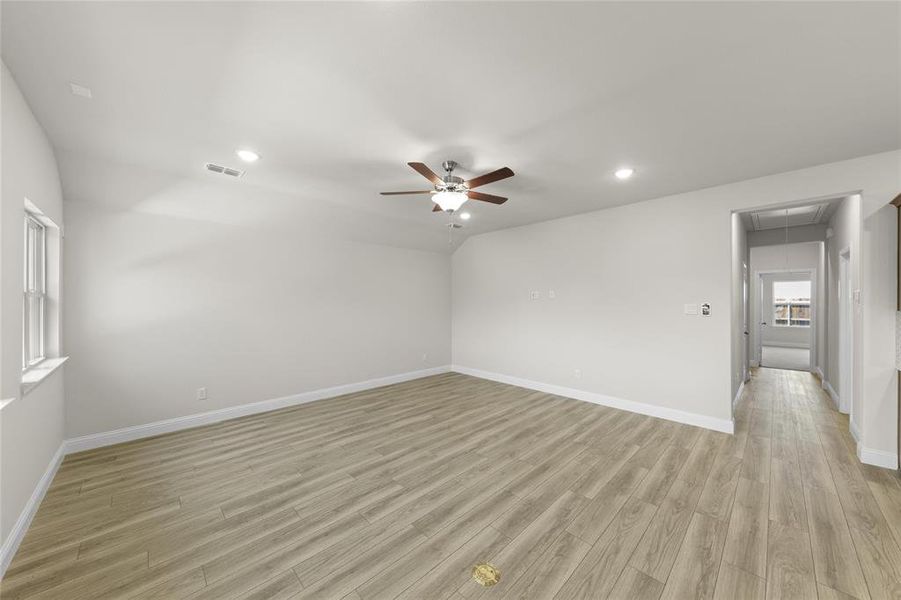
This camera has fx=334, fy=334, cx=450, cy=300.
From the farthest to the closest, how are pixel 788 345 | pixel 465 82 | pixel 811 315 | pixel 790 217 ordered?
pixel 788 345, pixel 811 315, pixel 790 217, pixel 465 82

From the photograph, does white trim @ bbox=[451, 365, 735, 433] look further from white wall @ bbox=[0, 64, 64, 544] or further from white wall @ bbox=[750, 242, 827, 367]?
white wall @ bbox=[0, 64, 64, 544]

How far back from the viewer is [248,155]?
2.98 m

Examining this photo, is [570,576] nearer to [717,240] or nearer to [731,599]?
[731,599]

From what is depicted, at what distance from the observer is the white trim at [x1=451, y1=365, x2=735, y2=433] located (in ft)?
12.6

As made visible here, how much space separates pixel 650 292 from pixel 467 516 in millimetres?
3617

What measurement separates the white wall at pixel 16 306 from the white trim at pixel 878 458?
6.33 meters

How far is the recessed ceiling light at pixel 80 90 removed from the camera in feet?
6.63

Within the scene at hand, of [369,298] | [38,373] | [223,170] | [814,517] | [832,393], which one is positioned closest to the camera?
[814,517]

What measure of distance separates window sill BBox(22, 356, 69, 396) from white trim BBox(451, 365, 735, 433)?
17.8ft

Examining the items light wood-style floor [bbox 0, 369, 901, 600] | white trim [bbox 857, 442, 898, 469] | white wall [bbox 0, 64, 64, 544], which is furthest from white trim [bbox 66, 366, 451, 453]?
white trim [bbox 857, 442, 898, 469]

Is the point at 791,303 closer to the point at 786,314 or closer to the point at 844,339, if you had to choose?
the point at 786,314

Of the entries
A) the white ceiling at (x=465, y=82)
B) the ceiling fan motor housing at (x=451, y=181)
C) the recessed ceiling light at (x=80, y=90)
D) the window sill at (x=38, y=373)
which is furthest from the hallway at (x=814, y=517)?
the recessed ceiling light at (x=80, y=90)

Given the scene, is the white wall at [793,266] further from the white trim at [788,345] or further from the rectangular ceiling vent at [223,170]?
the rectangular ceiling vent at [223,170]

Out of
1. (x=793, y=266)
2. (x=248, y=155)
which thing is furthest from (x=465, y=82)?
(x=793, y=266)
